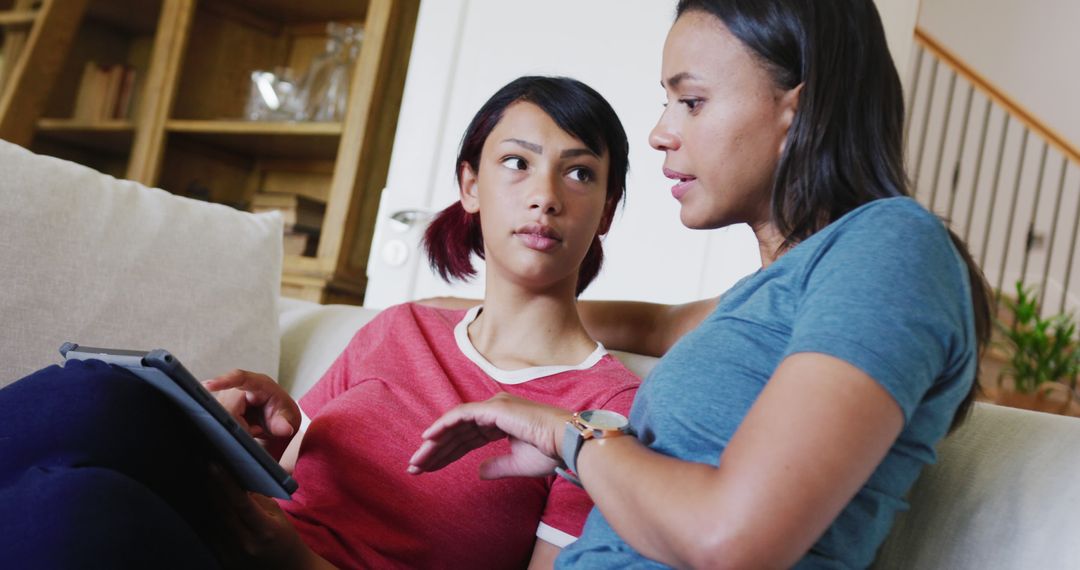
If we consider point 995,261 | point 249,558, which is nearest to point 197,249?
point 249,558

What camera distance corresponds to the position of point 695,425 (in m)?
0.85

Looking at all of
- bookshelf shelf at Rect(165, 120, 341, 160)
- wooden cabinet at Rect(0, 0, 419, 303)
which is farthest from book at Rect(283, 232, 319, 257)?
bookshelf shelf at Rect(165, 120, 341, 160)

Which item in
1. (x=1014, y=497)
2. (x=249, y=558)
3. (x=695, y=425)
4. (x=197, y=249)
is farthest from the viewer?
(x=197, y=249)

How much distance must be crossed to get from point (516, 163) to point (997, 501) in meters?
0.75

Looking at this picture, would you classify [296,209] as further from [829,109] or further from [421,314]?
[829,109]

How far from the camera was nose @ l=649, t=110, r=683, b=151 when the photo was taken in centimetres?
100

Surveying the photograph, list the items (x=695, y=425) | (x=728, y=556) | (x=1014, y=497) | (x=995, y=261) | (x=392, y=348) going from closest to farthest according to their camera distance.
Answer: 1. (x=728, y=556)
2. (x=695, y=425)
3. (x=1014, y=497)
4. (x=392, y=348)
5. (x=995, y=261)

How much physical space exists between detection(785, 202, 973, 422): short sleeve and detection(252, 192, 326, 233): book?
2.69 meters

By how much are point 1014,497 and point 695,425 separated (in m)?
0.34

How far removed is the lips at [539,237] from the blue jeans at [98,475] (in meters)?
0.52

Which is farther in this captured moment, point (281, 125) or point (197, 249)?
point (281, 125)

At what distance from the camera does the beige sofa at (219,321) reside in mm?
960

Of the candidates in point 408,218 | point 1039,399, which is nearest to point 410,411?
point 408,218

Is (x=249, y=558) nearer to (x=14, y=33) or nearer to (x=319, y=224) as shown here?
(x=319, y=224)
